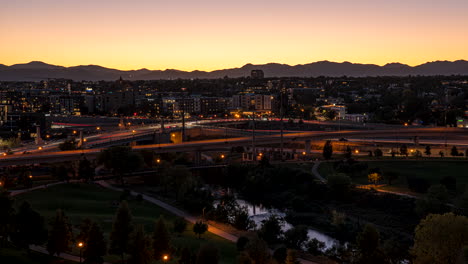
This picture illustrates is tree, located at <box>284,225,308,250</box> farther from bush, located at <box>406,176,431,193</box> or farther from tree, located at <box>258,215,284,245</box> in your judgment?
bush, located at <box>406,176,431,193</box>

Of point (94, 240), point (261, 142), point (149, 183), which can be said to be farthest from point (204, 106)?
point (94, 240)

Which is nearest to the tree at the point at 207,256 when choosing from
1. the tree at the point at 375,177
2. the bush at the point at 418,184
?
the bush at the point at 418,184

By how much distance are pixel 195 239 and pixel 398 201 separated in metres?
17.8

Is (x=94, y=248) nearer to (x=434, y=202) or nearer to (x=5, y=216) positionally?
(x=5, y=216)

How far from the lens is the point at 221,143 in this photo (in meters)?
62.2

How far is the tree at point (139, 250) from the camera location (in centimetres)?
Result: 2244

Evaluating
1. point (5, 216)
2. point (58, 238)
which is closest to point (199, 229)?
point (58, 238)

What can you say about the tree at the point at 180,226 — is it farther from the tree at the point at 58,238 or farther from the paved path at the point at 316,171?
the paved path at the point at 316,171

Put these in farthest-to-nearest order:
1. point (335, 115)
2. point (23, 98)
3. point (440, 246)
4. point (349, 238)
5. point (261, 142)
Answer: point (23, 98) → point (335, 115) → point (261, 142) → point (349, 238) → point (440, 246)

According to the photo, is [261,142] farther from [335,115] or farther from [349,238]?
[335,115]

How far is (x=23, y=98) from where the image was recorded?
148000 mm

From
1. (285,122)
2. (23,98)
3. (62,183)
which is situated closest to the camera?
(62,183)

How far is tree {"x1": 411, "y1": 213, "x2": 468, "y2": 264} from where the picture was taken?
2216 cm

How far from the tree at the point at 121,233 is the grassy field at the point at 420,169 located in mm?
27974
